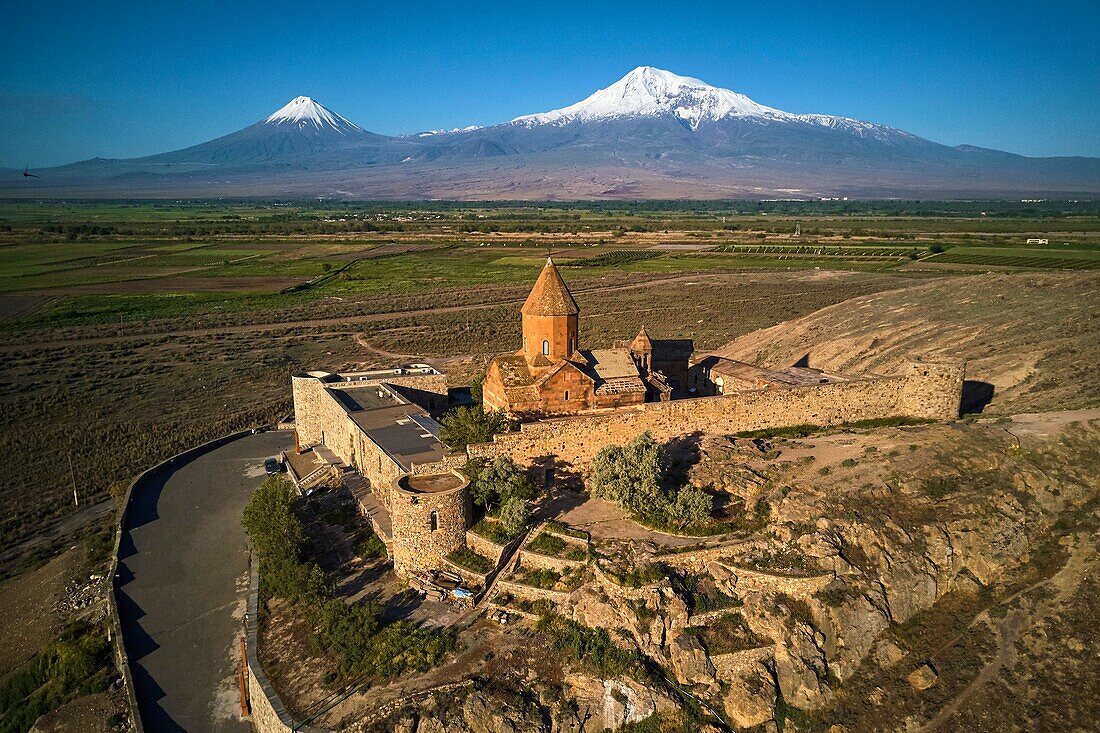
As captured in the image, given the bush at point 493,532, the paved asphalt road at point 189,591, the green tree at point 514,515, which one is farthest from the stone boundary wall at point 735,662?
the paved asphalt road at point 189,591

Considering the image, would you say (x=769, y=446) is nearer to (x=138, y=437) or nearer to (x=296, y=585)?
(x=296, y=585)

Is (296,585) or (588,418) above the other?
(588,418)

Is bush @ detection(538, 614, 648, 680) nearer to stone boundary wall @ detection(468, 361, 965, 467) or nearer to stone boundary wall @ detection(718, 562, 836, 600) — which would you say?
stone boundary wall @ detection(718, 562, 836, 600)

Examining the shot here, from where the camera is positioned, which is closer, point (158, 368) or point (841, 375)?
point (841, 375)

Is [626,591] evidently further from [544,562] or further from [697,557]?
[544,562]

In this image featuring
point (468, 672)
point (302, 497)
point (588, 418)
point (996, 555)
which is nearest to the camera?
point (468, 672)

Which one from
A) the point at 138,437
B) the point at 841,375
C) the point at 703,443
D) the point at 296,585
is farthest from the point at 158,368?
the point at 841,375

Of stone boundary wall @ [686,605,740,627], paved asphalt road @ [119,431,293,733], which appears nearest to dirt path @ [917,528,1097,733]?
stone boundary wall @ [686,605,740,627]

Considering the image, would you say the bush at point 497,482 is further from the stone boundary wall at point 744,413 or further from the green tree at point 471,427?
the green tree at point 471,427
